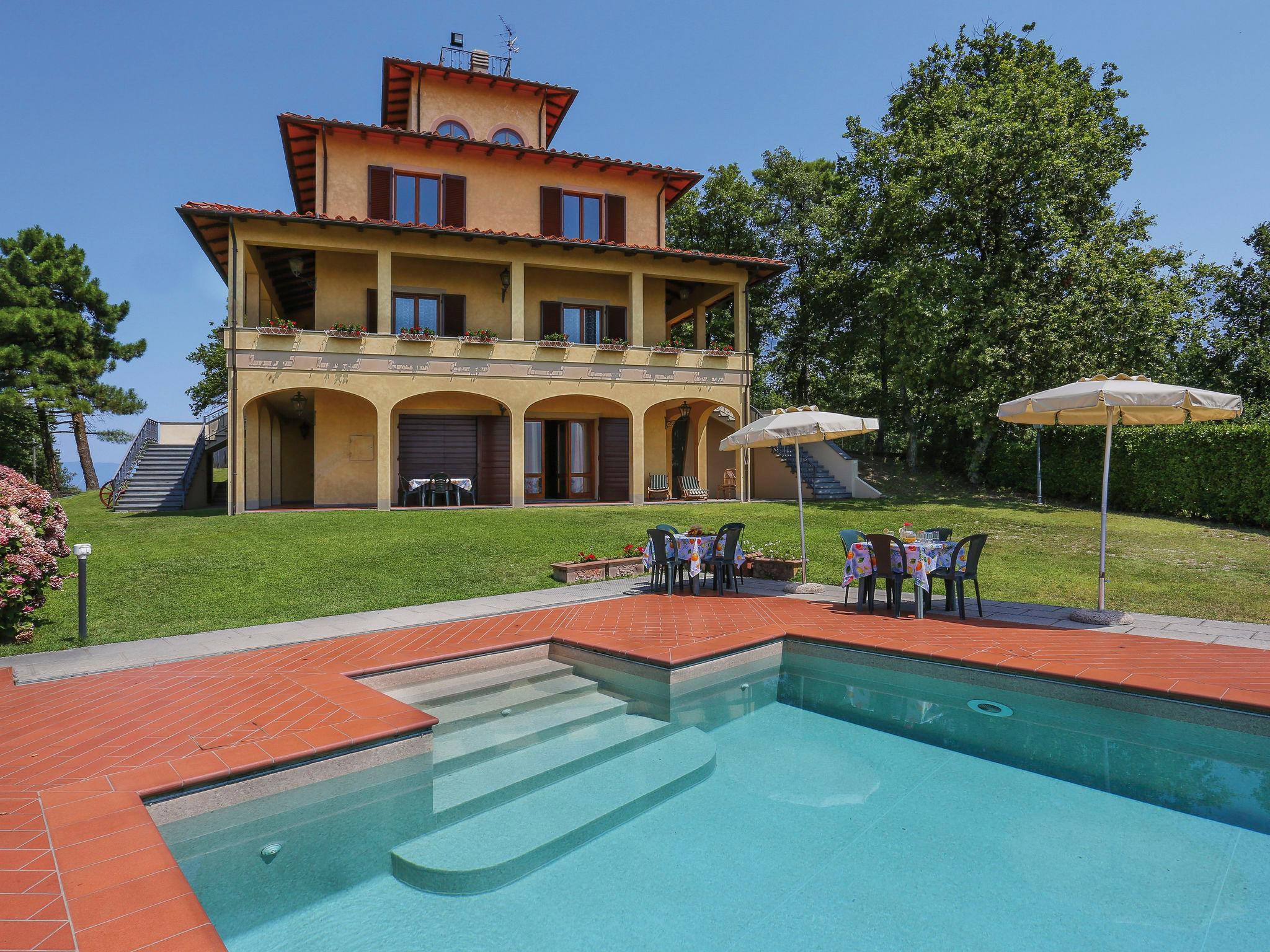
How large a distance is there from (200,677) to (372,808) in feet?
8.34

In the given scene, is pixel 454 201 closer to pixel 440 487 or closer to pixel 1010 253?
pixel 440 487

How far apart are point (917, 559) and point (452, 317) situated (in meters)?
15.2

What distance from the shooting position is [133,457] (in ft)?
62.7

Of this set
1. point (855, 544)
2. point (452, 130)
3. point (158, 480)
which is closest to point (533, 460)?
point (158, 480)

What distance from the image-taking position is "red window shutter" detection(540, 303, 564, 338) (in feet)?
65.6

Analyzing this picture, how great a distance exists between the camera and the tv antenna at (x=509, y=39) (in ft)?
73.3

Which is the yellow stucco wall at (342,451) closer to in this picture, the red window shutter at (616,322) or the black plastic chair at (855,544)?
the red window shutter at (616,322)

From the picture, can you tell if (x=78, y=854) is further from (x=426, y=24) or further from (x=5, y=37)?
(x=426, y=24)

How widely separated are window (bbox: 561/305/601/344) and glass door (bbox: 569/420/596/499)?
99.2 inches

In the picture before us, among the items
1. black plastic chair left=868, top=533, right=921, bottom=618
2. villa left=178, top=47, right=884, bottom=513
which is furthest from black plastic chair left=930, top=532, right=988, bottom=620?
villa left=178, top=47, right=884, bottom=513


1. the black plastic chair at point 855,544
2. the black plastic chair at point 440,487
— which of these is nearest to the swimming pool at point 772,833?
the black plastic chair at point 855,544

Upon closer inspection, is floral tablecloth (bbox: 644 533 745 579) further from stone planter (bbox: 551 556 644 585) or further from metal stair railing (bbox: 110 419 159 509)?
metal stair railing (bbox: 110 419 159 509)

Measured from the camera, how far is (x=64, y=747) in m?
4.09

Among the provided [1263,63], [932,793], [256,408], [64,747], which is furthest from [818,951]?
[256,408]
